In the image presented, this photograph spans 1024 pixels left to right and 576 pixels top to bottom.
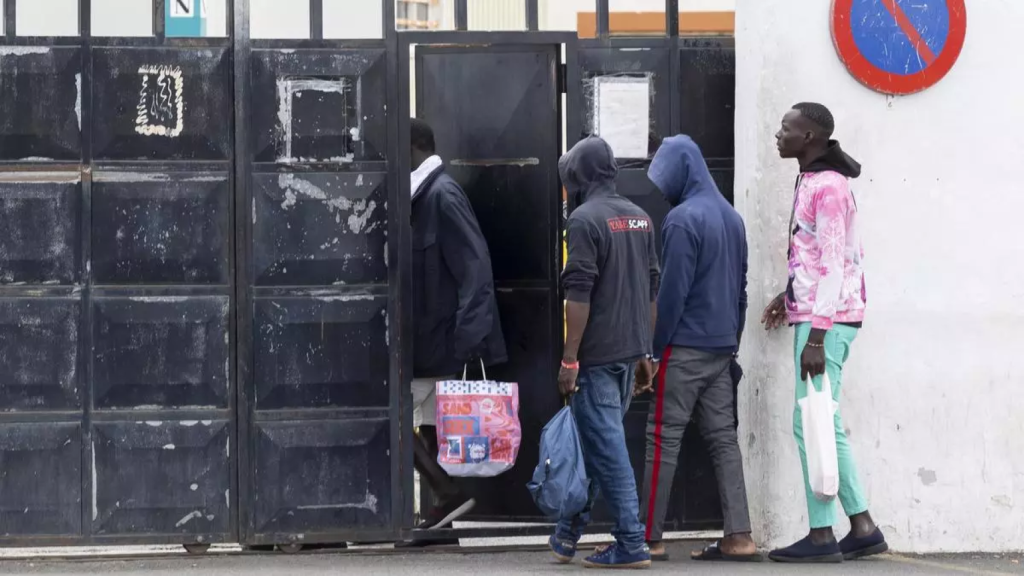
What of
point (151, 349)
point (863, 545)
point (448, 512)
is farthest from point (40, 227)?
point (863, 545)

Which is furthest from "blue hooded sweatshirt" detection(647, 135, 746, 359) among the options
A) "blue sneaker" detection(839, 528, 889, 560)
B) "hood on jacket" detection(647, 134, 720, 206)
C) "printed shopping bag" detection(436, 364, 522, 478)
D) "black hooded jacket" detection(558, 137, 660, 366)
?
"blue sneaker" detection(839, 528, 889, 560)

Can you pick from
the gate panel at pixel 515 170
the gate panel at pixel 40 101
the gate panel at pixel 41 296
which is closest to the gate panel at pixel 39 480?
the gate panel at pixel 41 296

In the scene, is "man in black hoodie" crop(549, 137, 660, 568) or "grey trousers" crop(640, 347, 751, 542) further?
"grey trousers" crop(640, 347, 751, 542)

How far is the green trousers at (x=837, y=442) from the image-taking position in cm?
633

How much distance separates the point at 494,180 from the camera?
7004 millimetres

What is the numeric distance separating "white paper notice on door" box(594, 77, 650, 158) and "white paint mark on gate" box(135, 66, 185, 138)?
5.92ft

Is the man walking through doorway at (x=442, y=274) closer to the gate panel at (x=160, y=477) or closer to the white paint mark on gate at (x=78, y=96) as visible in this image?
the gate panel at (x=160, y=477)

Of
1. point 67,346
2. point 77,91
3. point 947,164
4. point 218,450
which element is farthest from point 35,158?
point 947,164

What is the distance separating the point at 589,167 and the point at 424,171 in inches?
34.1

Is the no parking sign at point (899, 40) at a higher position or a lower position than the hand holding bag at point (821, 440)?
higher

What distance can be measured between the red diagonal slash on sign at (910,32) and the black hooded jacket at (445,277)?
6.62 ft

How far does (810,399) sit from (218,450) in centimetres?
249

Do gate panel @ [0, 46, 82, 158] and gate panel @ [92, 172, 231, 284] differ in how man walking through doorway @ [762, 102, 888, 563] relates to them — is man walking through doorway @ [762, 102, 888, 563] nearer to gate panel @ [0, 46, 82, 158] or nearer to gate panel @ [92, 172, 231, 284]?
gate panel @ [92, 172, 231, 284]

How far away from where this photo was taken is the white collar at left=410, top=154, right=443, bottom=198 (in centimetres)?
676
